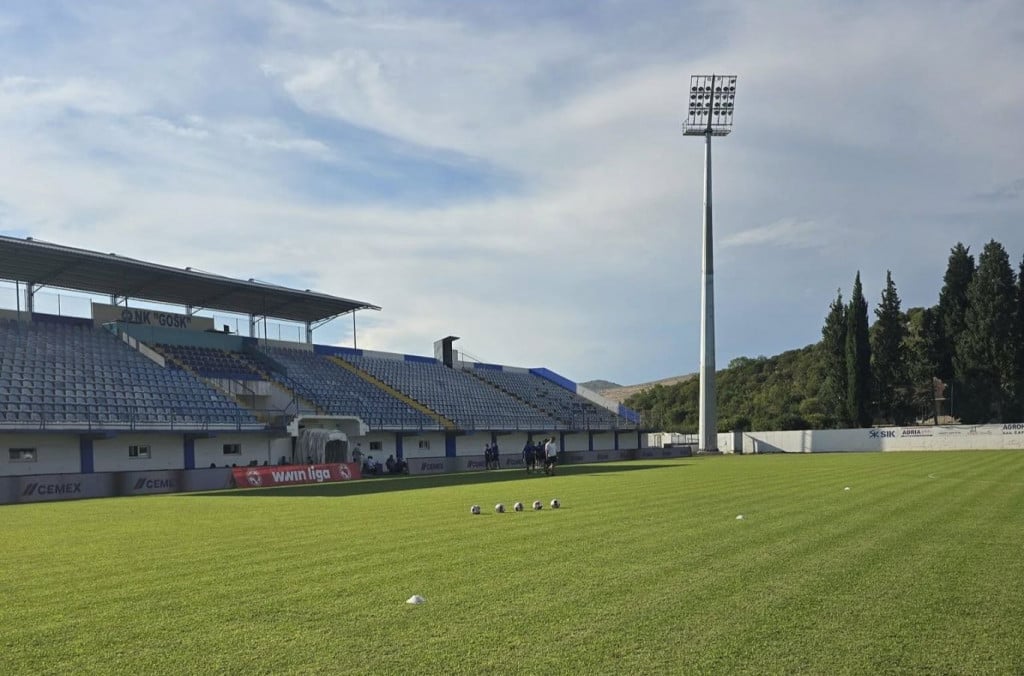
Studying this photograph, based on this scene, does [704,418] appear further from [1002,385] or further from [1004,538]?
[1004,538]

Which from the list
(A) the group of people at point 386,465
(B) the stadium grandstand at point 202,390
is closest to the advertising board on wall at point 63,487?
(B) the stadium grandstand at point 202,390

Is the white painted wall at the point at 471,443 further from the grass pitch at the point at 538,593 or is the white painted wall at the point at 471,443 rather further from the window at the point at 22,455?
the grass pitch at the point at 538,593

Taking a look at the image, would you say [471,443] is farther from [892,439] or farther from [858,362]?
[858,362]

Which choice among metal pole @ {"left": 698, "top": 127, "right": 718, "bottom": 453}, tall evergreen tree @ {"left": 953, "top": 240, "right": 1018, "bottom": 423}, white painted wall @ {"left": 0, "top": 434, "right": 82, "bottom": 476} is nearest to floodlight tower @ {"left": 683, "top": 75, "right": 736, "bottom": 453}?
metal pole @ {"left": 698, "top": 127, "right": 718, "bottom": 453}

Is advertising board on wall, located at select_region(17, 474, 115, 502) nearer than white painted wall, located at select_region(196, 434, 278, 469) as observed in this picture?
Yes

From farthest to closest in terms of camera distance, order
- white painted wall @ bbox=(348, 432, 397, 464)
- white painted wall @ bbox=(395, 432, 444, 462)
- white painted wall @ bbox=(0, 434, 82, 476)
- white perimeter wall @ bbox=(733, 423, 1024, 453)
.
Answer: white perimeter wall @ bbox=(733, 423, 1024, 453) < white painted wall @ bbox=(395, 432, 444, 462) < white painted wall @ bbox=(348, 432, 397, 464) < white painted wall @ bbox=(0, 434, 82, 476)

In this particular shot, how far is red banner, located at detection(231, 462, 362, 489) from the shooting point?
33.7 metres

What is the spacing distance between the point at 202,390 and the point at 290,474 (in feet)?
28.8

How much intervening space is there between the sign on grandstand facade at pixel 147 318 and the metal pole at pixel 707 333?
35888 millimetres

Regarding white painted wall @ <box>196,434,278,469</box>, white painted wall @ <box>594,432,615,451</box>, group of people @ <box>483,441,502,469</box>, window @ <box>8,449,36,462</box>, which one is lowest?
white painted wall @ <box>594,432,615,451</box>

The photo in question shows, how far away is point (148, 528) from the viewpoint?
628 inches

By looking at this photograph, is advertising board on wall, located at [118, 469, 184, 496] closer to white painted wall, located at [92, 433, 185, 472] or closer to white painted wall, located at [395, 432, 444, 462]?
white painted wall, located at [92, 433, 185, 472]

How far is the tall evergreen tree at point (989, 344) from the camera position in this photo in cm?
6569

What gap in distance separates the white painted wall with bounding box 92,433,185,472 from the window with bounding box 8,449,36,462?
237 cm
